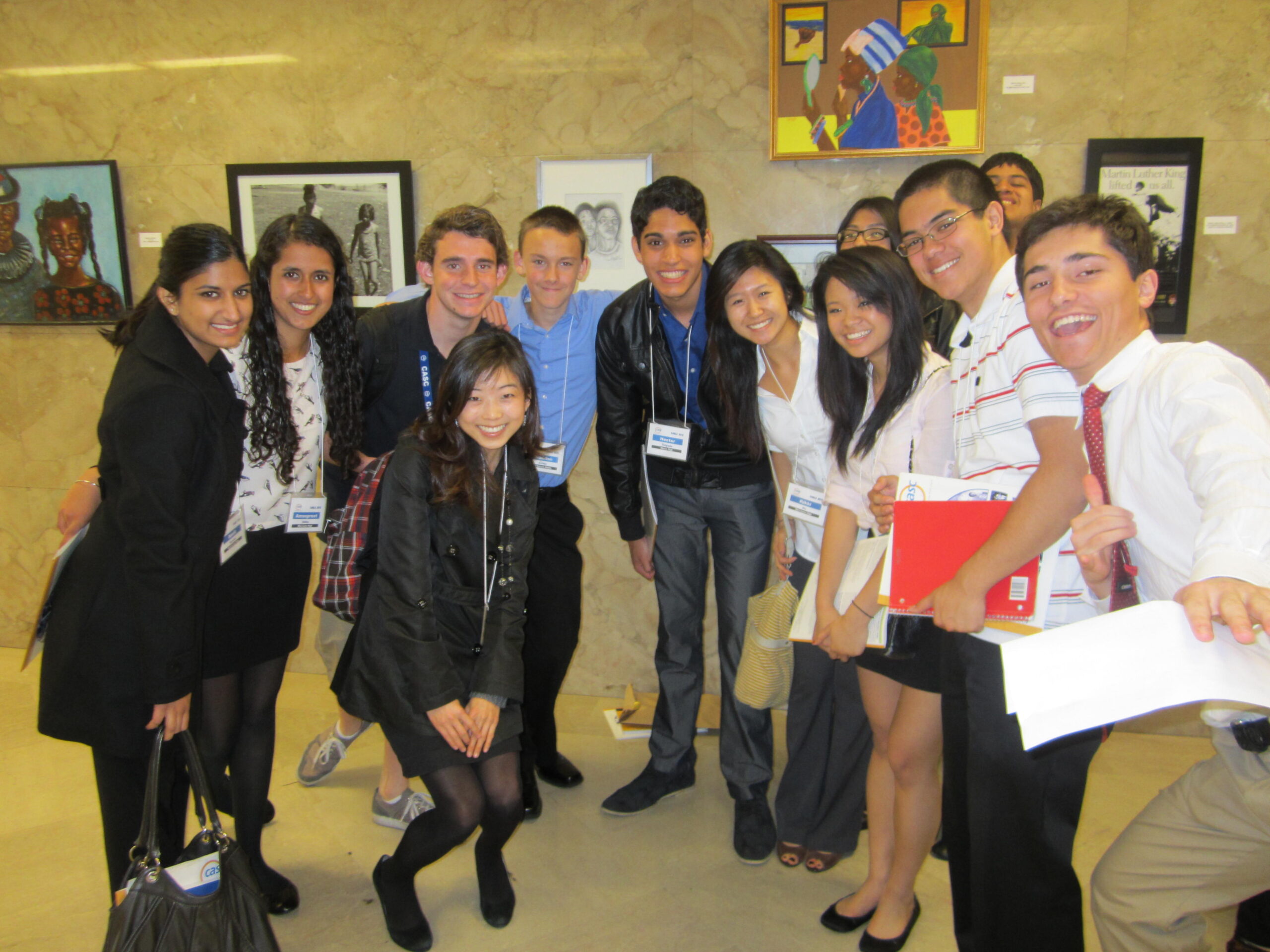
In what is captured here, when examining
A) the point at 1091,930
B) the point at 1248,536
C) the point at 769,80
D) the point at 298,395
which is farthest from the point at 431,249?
the point at 1091,930

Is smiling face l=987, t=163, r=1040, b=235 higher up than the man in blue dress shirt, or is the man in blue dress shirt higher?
smiling face l=987, t=163, r=1040, b=235

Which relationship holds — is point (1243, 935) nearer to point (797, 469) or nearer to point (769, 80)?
point (797, 469)

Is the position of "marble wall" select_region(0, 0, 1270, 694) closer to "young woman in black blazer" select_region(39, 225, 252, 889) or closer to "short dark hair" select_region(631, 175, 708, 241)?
"short dark hair" select_region(631, 175, 708, 241)

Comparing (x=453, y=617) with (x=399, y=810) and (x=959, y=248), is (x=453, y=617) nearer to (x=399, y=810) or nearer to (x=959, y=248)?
(x=399, y=810)

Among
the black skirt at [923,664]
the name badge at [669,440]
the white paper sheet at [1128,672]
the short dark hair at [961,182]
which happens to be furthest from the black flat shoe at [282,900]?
the short dark hair at [961,182]

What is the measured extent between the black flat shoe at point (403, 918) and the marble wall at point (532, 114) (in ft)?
6.09

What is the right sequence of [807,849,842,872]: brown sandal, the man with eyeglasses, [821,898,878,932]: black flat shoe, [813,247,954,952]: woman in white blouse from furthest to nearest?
[807,849,842,872]: brown sandal, [821,898,878,932]: black flat shoe, [813,247,954,952]: woman in white blouse, the man with eyeglasses

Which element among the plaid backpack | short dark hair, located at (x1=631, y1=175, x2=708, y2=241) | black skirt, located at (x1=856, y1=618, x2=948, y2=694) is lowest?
black skirt, located at (x1=856, y1=618, x2=948, y2=694)

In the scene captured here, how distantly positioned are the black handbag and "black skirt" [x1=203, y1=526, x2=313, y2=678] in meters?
0.35

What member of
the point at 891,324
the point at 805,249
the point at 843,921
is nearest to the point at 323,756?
the point at 843,921

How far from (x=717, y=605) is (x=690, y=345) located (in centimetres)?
93

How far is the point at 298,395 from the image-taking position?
2.38m

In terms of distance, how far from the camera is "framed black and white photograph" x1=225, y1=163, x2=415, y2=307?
3.90m

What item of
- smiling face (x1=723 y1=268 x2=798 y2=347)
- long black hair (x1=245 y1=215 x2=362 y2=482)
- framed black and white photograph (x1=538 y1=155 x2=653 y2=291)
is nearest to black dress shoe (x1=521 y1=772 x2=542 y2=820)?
long black hair (x1=245 y1=215 x2=362 y2=482)
